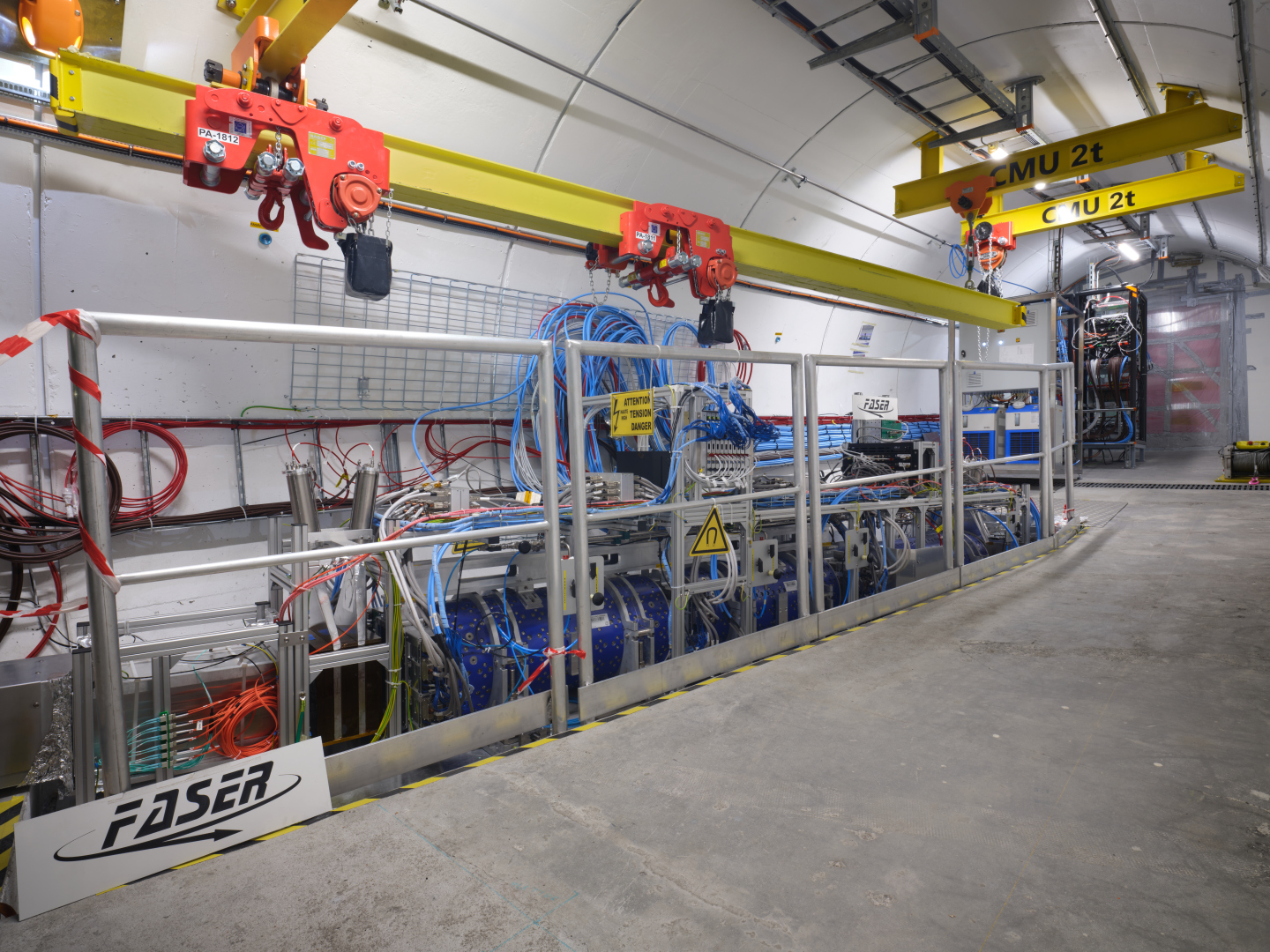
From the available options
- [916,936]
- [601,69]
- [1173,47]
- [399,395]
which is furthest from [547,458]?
[1173,47]

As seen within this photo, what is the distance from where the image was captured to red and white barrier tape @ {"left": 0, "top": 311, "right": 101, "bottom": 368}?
4.49 feet

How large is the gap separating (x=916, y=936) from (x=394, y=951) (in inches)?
38.8

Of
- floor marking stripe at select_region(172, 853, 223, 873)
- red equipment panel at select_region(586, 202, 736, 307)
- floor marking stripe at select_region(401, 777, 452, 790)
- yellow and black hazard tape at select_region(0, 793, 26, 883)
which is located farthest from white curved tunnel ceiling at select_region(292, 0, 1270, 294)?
floor marking stripe at select_region(172, 853, 223, 873)

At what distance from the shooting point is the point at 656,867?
154 centimetres

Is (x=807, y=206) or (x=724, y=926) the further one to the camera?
(x=807, y=206)

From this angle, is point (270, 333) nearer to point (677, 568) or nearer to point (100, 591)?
point (100, 591)

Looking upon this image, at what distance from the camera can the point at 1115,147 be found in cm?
528

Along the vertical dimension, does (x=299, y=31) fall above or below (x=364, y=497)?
above

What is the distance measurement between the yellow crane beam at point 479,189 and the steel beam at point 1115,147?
1.06 metres

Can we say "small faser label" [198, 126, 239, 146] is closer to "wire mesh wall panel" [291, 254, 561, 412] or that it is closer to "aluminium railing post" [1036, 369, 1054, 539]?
"wire mesh wall panel" [291, 254, 561, 412]

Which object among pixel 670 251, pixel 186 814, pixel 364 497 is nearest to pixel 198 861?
pixel 186 814

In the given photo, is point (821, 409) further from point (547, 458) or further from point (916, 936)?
point (916, 936)

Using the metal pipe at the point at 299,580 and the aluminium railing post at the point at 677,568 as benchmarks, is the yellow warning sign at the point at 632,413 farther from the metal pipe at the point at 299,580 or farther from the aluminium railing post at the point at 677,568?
the metal pipe at the point at 299,580

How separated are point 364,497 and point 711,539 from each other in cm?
150
